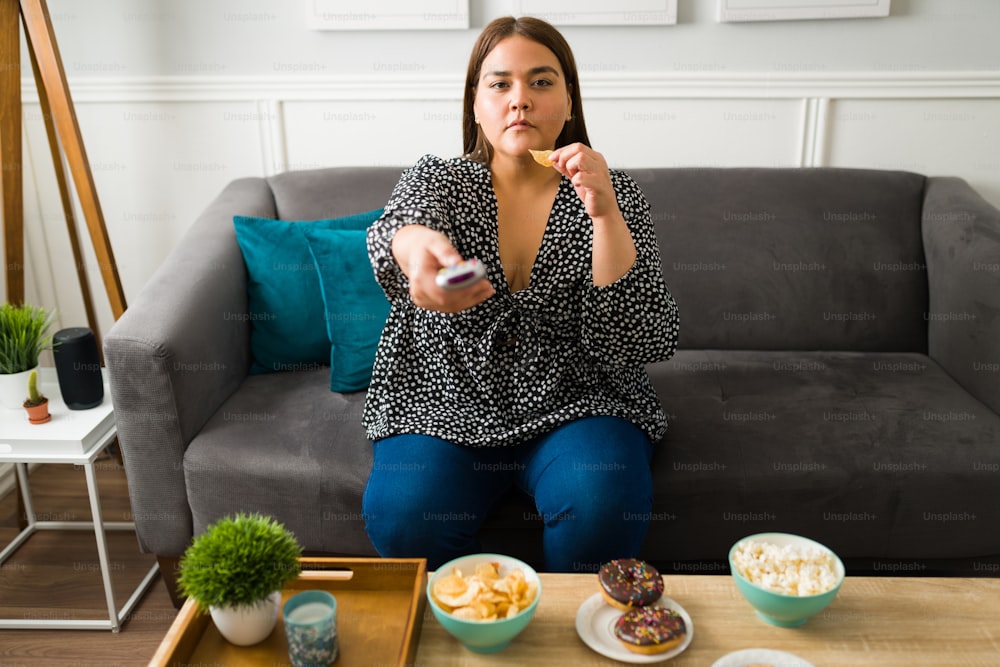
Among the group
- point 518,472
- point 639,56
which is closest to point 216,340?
point 518,472

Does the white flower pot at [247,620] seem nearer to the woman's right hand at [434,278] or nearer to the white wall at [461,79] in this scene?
the woman's right hand at [434,278]

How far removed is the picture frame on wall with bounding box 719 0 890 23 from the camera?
7.66 feet

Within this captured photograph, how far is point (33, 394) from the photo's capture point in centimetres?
188

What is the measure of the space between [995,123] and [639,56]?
3.30 ft

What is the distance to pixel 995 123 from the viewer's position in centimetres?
244

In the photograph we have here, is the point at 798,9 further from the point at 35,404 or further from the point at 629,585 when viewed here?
the point at 35,404

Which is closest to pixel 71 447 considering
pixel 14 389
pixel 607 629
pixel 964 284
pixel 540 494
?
pixel 14 389

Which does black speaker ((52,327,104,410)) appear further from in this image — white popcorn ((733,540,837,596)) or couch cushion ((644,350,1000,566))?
white popcorn ((733,540,837,596))

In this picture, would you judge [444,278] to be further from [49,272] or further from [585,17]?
[49,272]

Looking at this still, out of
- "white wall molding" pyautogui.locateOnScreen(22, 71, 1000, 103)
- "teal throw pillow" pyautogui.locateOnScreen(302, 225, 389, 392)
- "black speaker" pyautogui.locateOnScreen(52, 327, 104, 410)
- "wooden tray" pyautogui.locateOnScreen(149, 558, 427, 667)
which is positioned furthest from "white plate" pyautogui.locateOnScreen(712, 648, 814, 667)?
"white wall molding" pyautogui.locateOnScreen(22, 71, 1000, 103)

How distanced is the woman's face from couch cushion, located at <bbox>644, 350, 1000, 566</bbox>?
680mm

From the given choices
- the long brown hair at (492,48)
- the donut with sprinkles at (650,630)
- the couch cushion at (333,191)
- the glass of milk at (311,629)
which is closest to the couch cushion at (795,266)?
the long brown hair at (492,48)

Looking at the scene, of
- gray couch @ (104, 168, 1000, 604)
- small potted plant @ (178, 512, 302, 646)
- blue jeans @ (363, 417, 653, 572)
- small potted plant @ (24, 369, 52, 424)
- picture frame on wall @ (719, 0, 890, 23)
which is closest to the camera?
small potted plant @ (178, 512, 302, 646)

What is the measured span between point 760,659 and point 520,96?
101cm
